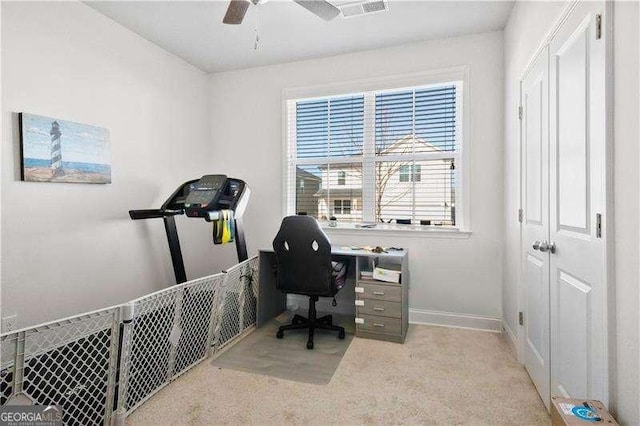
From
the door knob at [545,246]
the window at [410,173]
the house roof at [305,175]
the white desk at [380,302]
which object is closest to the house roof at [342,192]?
the house roof at [305,175]

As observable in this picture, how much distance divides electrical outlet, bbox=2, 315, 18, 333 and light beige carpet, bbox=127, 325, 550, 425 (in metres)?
1.11

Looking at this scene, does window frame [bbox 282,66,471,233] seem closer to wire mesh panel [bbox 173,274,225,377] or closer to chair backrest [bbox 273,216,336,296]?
chair backrest [bbox 273,216,336,296]

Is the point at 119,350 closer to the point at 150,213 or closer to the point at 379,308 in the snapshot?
the point at 150,213

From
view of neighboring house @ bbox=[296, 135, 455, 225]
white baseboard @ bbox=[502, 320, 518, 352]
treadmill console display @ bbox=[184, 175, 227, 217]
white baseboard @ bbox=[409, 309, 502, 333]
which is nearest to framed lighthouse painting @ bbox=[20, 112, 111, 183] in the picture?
treadmill console display @ bbox=[184, 175, 227, 217]

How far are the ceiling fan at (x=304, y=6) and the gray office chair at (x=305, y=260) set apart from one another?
1.45m

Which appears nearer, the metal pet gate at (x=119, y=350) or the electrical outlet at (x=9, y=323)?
the metal pet gate at (x=119, y=350)

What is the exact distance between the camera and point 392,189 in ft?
11.0

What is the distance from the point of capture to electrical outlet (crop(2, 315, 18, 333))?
209cm

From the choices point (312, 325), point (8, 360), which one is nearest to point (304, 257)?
point (312, 325)

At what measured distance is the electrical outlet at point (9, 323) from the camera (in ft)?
6.87

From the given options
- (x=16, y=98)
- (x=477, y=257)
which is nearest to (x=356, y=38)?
(x=477, y=257)

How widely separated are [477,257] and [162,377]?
2.75 m

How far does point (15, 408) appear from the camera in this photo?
1365mm

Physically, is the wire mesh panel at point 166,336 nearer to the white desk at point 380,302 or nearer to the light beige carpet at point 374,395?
the light beige carpet at point 374,395
